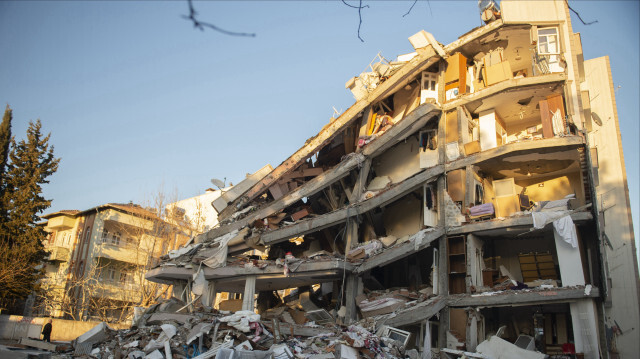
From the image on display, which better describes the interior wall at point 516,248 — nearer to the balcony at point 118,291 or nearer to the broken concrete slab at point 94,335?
the broken concrete slab at point 94,335

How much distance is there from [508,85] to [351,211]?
842 cm

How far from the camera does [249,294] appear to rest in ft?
65.2

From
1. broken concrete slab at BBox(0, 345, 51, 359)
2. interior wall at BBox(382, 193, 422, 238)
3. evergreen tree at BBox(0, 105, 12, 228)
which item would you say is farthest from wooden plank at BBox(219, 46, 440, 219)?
evergreen tree at BBox(0, 105, 12, 228)

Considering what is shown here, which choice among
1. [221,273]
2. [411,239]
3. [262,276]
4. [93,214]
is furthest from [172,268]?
[93,214]

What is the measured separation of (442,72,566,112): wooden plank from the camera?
60.7 ft

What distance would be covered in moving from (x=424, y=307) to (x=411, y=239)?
2982mm

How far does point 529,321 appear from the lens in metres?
18.9

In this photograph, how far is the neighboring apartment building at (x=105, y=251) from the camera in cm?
3509

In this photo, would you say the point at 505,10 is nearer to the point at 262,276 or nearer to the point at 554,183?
the point at 554,183

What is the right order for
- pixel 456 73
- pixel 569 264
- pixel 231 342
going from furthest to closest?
1. pixel 456 73
2. pixel 569 264
3. pixel 231 342

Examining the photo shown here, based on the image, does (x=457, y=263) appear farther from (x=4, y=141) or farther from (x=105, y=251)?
(x=105, y=251)

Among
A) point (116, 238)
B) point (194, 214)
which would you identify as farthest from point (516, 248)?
point (116, 238)

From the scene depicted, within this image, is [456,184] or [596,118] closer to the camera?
[456,184]

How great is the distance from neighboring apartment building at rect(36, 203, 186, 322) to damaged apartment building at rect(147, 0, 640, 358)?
1415 centimetres
